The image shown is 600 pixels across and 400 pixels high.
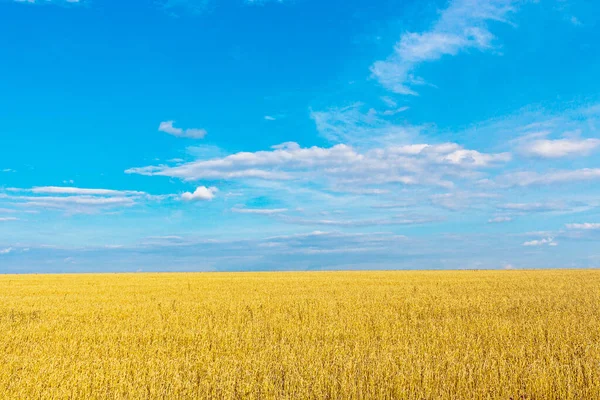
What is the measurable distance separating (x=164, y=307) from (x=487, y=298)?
52.7 ft

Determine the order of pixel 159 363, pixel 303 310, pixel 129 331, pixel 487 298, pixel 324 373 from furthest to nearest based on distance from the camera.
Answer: pixel 487 298 < pixel 303 310 < pixel 129 331 < pixel 159 363 < pixel 324 373

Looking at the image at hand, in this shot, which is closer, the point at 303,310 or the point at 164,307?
the point at 303,310

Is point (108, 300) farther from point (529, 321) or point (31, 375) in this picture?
point (529, 321)

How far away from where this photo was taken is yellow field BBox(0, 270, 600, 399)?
883cm

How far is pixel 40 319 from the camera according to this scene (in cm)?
1812

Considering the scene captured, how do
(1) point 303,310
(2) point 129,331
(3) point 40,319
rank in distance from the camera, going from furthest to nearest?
(1) point 303,310
(3) point 40,319
(2) point 129,331

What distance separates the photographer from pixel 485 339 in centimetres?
1372

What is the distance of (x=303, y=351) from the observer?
38.4 ft

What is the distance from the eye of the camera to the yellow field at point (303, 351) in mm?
8828

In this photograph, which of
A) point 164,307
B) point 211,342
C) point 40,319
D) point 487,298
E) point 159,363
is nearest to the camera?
point 159,363

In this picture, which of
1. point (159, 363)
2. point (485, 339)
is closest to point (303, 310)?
point (485, 339)

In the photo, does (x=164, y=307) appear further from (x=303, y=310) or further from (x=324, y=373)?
(x=324, y=373)

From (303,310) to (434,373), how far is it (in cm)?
1032

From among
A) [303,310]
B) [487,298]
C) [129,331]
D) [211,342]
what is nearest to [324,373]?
[211,342]
